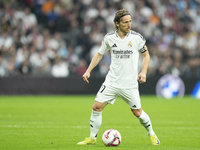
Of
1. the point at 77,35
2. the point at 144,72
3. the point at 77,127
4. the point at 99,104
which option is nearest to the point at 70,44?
the point at 77,35

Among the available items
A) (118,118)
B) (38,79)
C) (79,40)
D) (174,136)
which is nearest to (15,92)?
(38,79)

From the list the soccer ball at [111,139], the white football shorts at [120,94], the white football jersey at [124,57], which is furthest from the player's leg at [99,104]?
the soccer ball at [111,139]

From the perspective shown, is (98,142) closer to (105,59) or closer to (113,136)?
(113,136)

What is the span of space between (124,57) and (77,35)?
14.2 metres

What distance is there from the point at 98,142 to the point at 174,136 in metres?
1.76

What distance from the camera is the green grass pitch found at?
706cm

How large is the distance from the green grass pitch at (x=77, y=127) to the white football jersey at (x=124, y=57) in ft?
3.77

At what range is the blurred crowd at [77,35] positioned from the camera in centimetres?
1919

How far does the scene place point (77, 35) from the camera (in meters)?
21.0

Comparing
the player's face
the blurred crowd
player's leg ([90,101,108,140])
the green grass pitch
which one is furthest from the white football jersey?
the blurred crowd

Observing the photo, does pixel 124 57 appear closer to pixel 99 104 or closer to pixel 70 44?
pixel 99 104

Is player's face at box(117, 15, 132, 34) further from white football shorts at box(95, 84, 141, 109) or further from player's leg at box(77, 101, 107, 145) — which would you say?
player's leg at box(77, 101, 107, 145)

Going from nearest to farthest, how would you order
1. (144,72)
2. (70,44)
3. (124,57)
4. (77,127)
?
(144,72) < (124,57) < (77,127) < (70,44)

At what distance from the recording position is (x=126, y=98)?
278 inches
